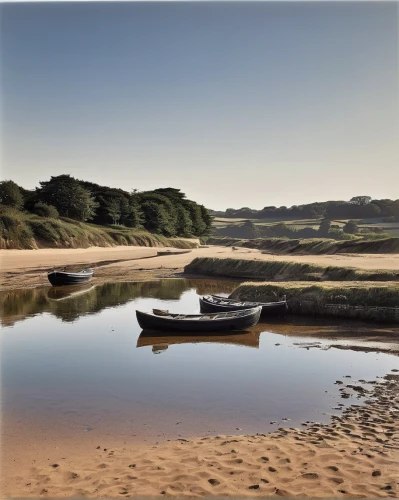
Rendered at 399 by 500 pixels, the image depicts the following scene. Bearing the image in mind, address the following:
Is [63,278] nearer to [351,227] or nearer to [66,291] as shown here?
[66,291]

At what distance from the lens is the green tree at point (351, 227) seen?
7707 centimetres

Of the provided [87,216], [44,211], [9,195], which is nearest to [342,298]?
[9,195]

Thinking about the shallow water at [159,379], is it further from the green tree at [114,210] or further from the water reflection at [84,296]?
the green tree at [114,210]

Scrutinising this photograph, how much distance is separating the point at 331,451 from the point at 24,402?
23.8 feet

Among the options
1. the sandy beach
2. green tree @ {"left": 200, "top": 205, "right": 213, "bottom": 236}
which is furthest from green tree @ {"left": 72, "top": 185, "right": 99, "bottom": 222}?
the sandy beach

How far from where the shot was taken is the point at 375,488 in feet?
19.4

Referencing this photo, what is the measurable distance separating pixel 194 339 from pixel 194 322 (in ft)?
2.16

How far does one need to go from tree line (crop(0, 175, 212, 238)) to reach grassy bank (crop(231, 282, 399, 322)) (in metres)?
55.9

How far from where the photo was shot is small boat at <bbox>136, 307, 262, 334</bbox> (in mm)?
17906

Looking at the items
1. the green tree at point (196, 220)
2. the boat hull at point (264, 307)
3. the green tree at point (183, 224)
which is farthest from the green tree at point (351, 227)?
the boat hull at point (264, 307)

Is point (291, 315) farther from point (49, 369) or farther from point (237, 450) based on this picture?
point (237, 450)

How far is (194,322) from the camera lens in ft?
58.5

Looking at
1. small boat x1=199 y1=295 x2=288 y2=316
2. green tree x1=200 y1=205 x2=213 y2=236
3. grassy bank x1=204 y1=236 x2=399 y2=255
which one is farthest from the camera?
green tree x1=200 y1=205 x2=213 y2=236

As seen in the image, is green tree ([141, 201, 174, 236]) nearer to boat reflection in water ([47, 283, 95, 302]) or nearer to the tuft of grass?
the tuft of grass
